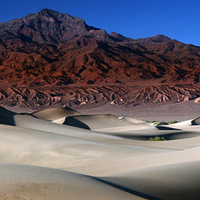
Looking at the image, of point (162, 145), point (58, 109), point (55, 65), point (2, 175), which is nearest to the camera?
point (2, 175)

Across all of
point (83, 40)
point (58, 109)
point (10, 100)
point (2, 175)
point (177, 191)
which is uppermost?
point (83, 40)

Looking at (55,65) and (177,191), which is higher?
(55,65)

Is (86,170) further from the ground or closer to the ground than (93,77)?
closer to the ground

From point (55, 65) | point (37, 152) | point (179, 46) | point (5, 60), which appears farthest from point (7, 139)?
point (179, 46)

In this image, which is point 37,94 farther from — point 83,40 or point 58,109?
point 83,40

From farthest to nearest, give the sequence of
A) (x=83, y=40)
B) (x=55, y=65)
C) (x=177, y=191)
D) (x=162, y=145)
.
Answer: (x=83, y=40)
(x=55, y=65)
(x=162, y=145)
(x=177, y=191)

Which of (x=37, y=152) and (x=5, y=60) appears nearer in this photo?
(x=37, y=152)

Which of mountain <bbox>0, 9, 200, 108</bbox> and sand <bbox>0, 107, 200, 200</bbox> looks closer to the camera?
sand <bbox>0, 107, 200, 200</bbox>

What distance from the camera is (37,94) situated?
85.8 m

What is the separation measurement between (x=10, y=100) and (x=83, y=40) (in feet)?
250

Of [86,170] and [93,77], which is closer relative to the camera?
[86,170]

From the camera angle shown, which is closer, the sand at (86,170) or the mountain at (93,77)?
the sand at (86,170)

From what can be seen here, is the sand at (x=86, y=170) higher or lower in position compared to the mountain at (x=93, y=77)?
lower

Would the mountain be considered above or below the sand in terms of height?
above
